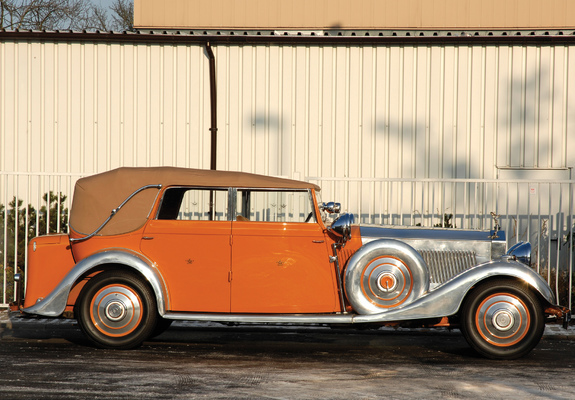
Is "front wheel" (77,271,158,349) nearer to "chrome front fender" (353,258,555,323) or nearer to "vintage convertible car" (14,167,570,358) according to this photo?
"vintage convertible car" (14,167,570,358)

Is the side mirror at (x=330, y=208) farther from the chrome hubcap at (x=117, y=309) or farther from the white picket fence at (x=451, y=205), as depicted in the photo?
the white picket fence at (x=451, y=205)

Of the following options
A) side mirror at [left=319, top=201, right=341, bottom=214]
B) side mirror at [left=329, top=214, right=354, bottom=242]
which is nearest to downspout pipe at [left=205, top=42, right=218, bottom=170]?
side mirror at [left=319, top=201, right=341, bottom=214]

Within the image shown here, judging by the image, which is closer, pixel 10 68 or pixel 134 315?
pixel 134 315

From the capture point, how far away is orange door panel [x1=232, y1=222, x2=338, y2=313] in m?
6.32

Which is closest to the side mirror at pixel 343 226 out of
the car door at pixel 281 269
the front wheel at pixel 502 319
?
the car door at pixel 281 269

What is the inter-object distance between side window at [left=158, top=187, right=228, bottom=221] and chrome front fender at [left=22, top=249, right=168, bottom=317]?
0.51m

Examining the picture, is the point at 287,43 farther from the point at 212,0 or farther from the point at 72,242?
the point at 72,242

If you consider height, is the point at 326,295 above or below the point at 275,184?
below

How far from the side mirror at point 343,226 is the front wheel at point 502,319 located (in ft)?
Result: 4.19

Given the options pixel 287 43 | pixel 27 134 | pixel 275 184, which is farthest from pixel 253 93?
pixel 275 184

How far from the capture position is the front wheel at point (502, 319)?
20.0ft

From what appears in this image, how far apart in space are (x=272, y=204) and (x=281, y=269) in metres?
0.74

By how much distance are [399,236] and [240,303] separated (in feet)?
5.57

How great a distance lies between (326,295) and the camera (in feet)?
20.7
